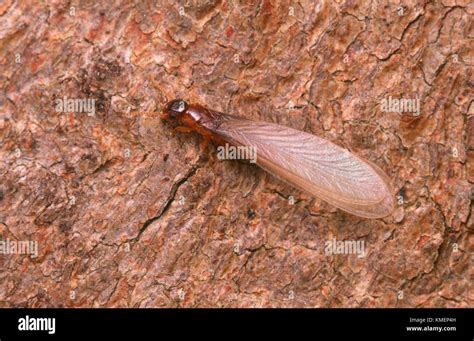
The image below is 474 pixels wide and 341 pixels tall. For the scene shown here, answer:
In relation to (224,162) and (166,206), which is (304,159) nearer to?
(224,162)

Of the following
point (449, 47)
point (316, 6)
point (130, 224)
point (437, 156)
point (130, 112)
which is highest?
point (316, 6)

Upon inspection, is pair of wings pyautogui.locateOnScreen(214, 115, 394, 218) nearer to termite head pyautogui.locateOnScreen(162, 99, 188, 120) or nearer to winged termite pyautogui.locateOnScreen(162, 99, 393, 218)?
winged termite pyautogui.locateOnScreen(162, 99, 393, 218)

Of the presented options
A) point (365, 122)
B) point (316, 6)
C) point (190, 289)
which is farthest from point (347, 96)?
point (190, 289)

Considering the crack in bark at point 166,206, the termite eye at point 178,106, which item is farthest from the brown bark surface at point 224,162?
the termite eye at point 178,106

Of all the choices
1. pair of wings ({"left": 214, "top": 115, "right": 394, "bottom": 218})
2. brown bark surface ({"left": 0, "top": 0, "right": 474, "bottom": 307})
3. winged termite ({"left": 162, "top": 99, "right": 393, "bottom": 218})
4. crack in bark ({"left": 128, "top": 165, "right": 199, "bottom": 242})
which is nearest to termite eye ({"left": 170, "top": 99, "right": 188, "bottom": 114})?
winged termite ({"left": 162, "top": 99, "right": 393, "bottom": 218})

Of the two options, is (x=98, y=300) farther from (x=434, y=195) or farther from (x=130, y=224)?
(x=434, y=195)

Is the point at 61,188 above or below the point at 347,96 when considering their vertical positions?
below

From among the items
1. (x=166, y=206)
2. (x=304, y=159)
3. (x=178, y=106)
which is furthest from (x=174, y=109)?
(x=304, y=159)
